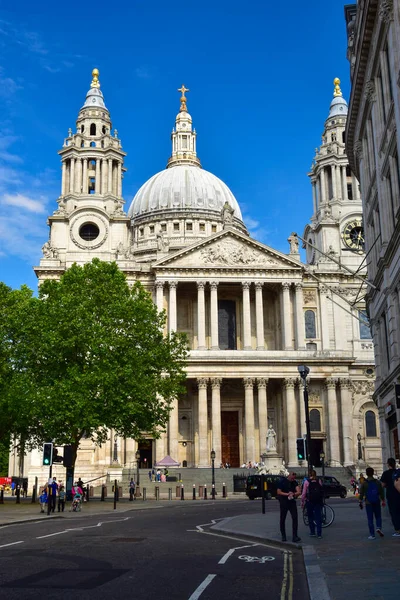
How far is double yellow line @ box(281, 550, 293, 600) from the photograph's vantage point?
10.3 meters

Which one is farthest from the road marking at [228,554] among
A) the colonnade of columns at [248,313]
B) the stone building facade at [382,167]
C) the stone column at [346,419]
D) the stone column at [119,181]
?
the stone column at [119,181]

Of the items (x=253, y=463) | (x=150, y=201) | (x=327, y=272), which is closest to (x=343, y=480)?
(x=253, y=463)

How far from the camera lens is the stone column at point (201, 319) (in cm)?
6544

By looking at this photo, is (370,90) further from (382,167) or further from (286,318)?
(286,318)

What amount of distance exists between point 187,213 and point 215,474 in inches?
1951

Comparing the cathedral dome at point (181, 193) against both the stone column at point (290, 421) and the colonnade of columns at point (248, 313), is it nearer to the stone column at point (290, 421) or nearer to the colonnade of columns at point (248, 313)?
the colonnade of columns at point (248, 313)

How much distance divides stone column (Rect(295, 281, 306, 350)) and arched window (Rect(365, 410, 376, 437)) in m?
9.89

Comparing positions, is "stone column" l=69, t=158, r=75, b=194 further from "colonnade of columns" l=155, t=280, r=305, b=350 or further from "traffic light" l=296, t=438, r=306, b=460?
"traffic light" l=296, t=438, r=306, b=460

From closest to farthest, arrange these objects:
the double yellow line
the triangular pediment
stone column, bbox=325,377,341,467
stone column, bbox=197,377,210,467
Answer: the double yellow line → stone column, bbox=197,377,210,467 → stone column, bbox=325,377,341,467 → the triangular pediment

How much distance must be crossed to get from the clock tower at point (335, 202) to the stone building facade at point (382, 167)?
3820 cm

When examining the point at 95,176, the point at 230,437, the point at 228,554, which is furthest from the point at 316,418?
the point at 228,554

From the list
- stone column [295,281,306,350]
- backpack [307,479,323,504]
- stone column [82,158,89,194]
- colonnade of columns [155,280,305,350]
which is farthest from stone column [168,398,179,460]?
backpack [307,479,323,504]

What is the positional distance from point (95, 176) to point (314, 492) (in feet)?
200

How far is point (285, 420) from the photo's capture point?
6469 centimetres
